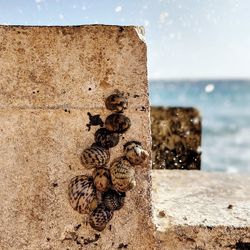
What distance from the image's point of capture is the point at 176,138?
151 inches

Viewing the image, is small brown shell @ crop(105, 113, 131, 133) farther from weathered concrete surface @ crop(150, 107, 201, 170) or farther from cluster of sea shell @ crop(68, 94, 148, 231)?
weathered concrete surface @ crop(150, 107, 201, 170)

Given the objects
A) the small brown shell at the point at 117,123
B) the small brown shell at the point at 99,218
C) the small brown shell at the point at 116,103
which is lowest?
the small brown shell at the point at 99,218

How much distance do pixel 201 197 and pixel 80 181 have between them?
0.83 meters

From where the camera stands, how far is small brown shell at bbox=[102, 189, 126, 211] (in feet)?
5.74

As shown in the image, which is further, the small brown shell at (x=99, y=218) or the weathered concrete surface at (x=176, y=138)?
the weathered concrete surface at (x=176, y=138)

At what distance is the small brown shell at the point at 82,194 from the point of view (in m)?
1.72

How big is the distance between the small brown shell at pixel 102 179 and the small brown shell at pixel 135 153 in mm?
116

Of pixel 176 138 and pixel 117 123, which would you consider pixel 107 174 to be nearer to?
pixel 117 123

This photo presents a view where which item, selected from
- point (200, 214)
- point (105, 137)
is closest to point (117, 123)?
point (105, 137)

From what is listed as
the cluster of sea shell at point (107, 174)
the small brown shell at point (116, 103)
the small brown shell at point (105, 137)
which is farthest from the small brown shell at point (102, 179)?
the small brown shell at point (116, 103)

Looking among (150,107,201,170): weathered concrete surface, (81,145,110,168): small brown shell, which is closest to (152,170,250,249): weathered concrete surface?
(81,145,110,168): small brown shell

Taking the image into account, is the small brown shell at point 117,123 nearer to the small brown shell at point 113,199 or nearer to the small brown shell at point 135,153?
the small brown shell at point 135,153

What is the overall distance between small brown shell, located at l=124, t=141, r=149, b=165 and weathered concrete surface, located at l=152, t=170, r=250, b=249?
11.8 inches

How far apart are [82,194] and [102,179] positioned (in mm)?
107
